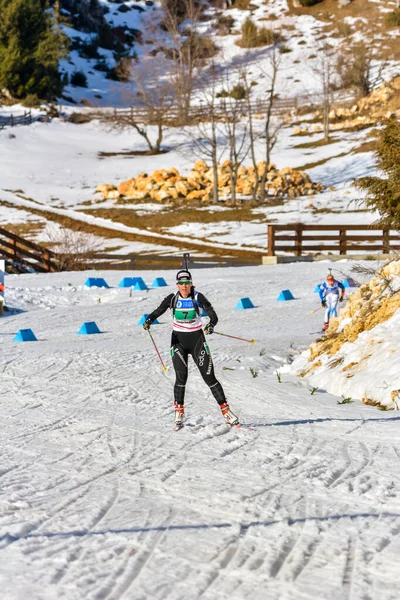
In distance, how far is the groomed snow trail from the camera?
161 inches

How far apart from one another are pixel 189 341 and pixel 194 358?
180 millimetres

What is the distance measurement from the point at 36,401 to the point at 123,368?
8.37 ft

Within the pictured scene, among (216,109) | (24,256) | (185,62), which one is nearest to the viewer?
(24,256)

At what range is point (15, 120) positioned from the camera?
61500 millimetres

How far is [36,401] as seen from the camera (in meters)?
9.23

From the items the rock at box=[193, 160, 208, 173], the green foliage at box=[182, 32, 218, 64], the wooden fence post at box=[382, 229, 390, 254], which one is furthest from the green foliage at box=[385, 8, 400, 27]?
the wooden fence post at box=[382, 229, 390, 254]

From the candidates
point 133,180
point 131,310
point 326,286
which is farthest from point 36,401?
point 133,180

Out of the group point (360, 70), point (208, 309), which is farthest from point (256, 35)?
point (208, 309)

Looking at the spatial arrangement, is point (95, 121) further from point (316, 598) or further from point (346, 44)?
point (316, 598)

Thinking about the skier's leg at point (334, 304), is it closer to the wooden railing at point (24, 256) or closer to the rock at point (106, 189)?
the wooden railing at point (24, 256)

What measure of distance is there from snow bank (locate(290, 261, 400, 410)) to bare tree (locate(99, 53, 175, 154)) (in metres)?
47.5

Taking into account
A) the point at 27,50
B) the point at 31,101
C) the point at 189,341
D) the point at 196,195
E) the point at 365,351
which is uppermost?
the point at 27,50

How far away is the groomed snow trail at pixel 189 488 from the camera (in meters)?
4.09

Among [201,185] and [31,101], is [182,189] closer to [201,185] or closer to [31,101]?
[201,185]
